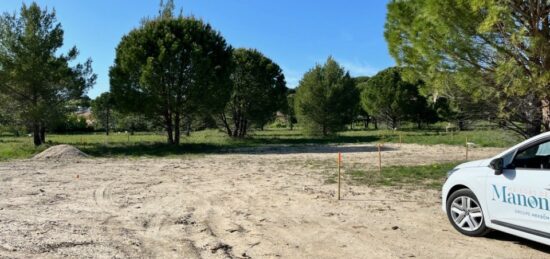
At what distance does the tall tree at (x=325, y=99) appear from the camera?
1655 inches

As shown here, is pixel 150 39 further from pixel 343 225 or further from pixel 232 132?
pixel 343 225

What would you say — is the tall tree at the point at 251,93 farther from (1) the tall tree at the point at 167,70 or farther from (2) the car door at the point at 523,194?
(2) the car door at the point at 523,194

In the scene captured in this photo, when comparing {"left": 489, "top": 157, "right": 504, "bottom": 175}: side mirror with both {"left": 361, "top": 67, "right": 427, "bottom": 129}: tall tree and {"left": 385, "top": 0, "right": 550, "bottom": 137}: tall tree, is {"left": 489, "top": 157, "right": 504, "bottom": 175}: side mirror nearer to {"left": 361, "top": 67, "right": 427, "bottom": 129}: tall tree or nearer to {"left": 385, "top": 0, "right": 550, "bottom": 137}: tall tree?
{"left": 385, "top": 0, "right": 550, "bottom": 137}: tall tree

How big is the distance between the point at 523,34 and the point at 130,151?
20482 mm

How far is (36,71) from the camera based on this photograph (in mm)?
24906

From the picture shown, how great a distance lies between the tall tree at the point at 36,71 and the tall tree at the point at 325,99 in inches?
850

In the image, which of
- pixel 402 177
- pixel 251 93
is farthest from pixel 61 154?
pixel 251 93

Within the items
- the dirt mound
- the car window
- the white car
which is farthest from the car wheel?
the dirt mound

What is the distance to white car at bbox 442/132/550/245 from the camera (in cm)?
534

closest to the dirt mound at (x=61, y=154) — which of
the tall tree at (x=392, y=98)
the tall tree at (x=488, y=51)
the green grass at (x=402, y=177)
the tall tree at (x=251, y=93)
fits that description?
the green grass at (x=402, y=177)

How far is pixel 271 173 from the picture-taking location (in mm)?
14430

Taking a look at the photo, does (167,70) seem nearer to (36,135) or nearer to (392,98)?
(36,135)

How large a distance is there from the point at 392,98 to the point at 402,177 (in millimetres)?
38678

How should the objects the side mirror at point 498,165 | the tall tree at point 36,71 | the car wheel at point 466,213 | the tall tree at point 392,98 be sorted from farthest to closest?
the tall tree at point 392,98
the tall tree at point 36,71
the car wheel at point 466,213
the side mirror at point 498,165
